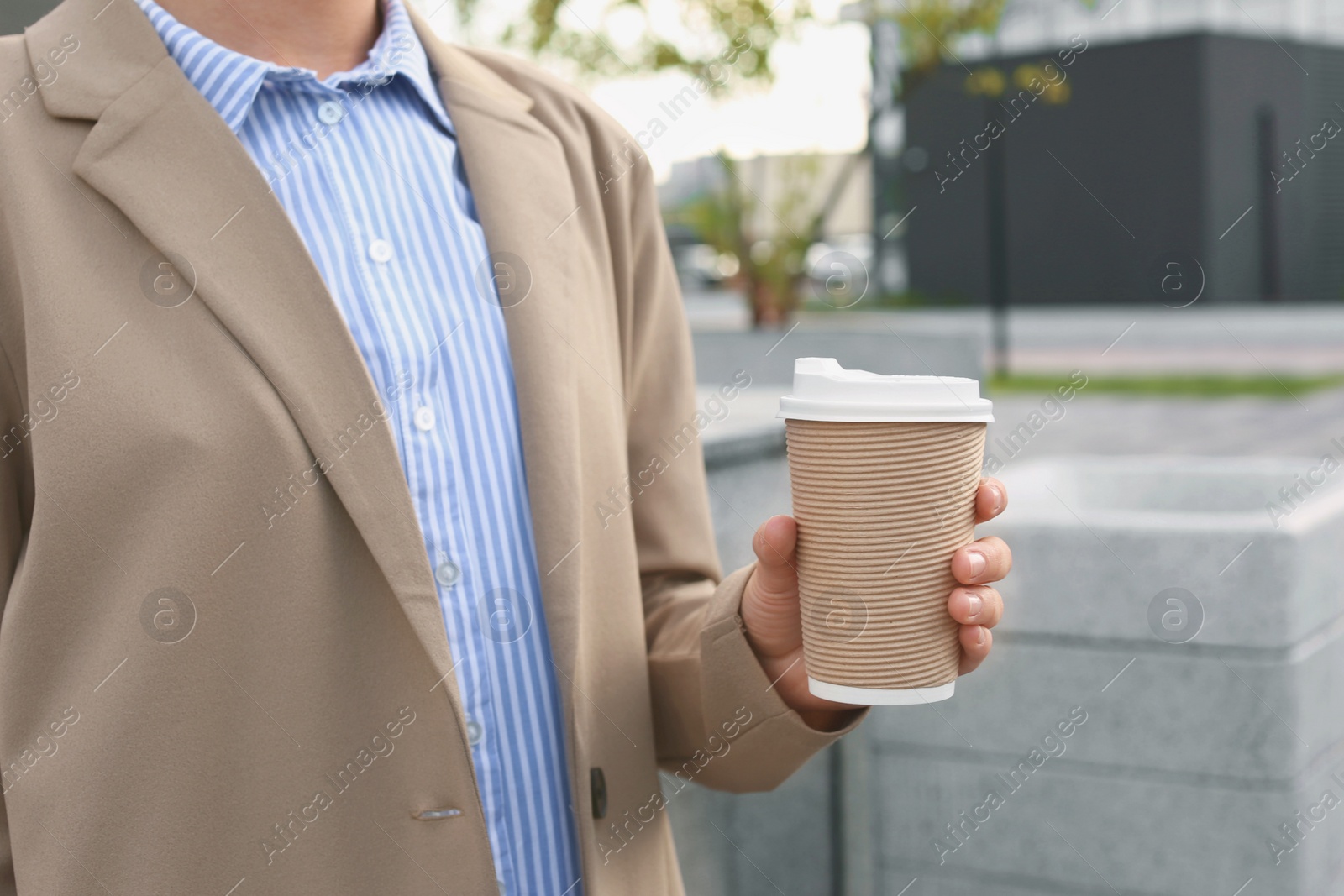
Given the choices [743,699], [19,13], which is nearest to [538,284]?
[743,699]

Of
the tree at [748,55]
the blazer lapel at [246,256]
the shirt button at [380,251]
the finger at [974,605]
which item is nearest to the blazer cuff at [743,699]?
the finger at [974,605]

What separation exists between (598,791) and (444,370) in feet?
2.00

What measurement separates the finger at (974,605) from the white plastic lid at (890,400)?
0.21 metres

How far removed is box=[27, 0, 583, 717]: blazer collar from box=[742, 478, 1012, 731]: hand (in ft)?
0.83

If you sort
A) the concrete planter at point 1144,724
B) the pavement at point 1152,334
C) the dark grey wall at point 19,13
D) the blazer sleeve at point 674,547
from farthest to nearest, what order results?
the pavement at point 1152,334 < the concrete planter at point 1144,724 < the dark grey wall at point 19,13 < the blazer sleeve at point 674,547

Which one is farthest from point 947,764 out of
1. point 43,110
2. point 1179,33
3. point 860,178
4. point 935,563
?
point 860,178

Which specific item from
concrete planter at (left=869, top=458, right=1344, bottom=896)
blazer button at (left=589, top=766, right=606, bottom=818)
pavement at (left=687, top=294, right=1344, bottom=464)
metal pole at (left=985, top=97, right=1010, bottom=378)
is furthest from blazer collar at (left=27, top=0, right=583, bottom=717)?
metal pole at (left=985, top=97, right=1010, bottom=378)

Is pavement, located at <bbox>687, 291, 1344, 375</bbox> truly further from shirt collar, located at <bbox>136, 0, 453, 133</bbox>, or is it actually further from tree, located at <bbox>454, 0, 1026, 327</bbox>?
shirt collar, located at <bbox>136, 0, 453, 133</bbox>

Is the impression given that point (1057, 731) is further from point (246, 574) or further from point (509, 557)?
point (246, 574)

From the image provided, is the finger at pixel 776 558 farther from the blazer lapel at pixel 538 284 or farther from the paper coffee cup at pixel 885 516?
the blazer lapel at pixel 538 284

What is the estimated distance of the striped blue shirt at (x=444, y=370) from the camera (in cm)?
157

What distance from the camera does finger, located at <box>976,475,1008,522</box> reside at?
5.07 ft

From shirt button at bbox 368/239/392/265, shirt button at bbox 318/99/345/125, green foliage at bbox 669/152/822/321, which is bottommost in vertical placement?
green foliage at bbox 669/152/822/321

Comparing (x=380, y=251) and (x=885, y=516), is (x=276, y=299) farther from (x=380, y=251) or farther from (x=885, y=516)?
(x=885, y=516)
